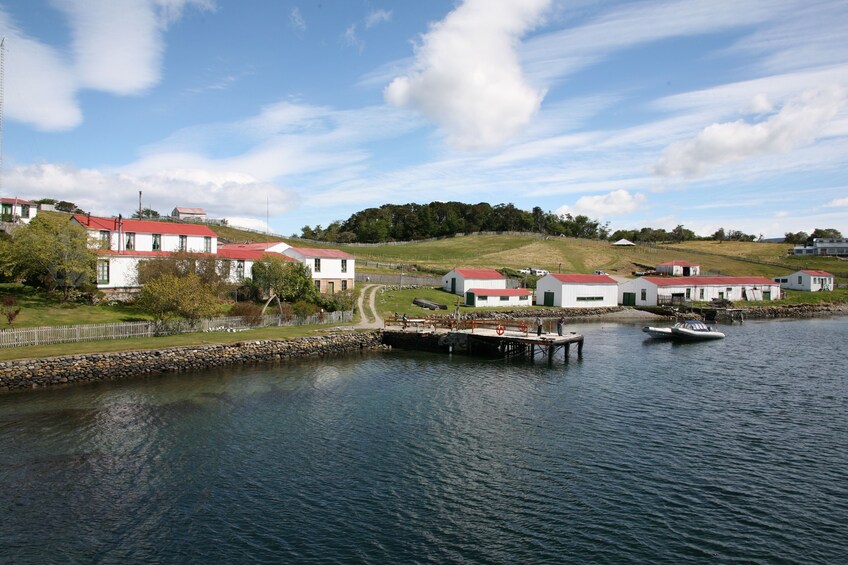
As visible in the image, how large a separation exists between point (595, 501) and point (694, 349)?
42.2 m

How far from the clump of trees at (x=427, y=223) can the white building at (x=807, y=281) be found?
7751 cm

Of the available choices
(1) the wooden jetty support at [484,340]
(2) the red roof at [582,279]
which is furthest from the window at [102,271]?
(2) the red roof at [582,279]

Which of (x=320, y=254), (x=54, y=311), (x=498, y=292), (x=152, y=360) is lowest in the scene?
(x=152, y=360)

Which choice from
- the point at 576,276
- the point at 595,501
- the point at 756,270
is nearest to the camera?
the point at 595,501

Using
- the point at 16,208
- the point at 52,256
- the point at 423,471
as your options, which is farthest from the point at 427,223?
the point at 423,471

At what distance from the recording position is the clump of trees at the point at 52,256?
49.3 metres

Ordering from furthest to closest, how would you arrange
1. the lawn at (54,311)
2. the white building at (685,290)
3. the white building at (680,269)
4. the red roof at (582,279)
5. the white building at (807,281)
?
the white building at (680,269) → the white building at (807,281) → the white building at (685,290) → the red roof at (582,279) → the lawn at (54,311)

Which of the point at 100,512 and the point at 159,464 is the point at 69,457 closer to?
the point at 159,464

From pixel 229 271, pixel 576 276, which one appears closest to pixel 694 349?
pixel 576 276

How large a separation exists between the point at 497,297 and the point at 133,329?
164 ft

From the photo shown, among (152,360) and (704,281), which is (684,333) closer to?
(704,281)

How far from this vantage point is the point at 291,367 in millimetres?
44156

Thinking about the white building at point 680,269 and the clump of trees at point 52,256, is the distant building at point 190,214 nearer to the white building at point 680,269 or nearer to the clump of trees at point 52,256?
the clump of trees at point 52,256

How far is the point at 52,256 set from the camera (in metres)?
Result: 49.5
